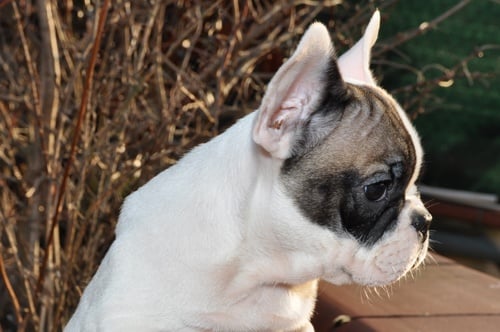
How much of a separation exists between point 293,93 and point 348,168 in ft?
0.70

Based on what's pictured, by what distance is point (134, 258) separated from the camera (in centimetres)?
205

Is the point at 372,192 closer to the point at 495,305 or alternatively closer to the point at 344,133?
the point at 344,133

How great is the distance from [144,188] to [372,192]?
0.60m

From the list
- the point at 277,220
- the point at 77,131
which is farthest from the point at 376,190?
the point at 77,131

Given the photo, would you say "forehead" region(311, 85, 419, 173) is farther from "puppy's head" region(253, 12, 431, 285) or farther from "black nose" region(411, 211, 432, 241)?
"black nose" region(411, 211, 432, 241)

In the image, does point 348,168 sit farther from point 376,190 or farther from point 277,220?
point 277,220

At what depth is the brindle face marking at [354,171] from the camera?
6.57 ft

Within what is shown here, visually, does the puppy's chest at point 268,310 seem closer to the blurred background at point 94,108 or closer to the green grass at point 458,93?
the blurred background at point 94,108

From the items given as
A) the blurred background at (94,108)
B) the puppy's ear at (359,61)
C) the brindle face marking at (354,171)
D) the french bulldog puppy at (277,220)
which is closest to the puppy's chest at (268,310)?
the french bulldog puppy at (277,220)

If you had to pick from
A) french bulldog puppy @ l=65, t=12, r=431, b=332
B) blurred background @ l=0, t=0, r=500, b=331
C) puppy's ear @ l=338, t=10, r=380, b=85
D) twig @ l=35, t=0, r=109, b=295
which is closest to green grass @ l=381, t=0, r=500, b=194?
blurred background @ l=0, t=0, r=500, b=331

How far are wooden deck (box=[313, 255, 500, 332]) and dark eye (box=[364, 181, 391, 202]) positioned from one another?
377 mm

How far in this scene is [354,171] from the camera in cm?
200

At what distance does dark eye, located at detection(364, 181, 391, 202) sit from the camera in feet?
6.57

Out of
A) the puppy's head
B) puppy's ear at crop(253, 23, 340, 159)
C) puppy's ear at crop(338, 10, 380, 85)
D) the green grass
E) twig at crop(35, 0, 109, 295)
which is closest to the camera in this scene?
puppy's ear at crop(253, 23, 340, 159)
